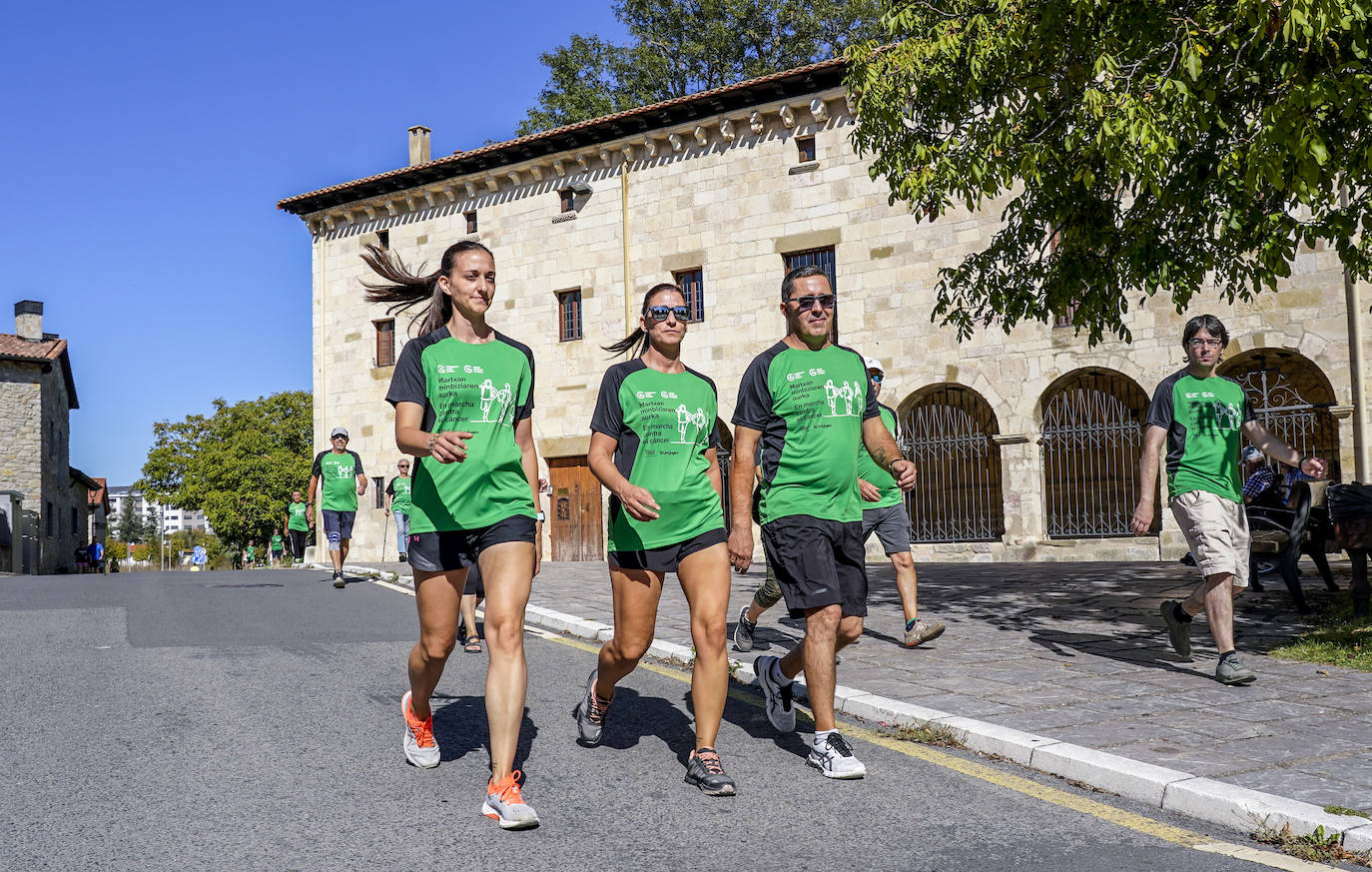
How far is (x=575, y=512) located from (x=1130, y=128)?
19.1 metres

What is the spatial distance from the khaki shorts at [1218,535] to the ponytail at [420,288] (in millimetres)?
4177

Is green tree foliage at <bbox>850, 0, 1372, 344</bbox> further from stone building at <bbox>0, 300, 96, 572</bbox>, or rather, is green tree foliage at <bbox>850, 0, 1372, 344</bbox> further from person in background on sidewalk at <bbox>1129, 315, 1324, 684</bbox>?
stone building at <bbox>0, 300, 96, 572</bbox>

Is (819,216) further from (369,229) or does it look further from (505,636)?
(505,636)

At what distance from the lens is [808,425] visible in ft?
15.4

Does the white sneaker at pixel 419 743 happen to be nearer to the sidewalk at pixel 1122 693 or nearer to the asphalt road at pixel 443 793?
the asphalt road at pixel 443 793

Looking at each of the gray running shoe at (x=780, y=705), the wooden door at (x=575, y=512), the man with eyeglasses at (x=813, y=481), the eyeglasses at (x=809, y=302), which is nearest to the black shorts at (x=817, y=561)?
the man with eyeglasses at (x=813, y=481)

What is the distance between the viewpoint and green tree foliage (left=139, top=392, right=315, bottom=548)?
5712 centimetres

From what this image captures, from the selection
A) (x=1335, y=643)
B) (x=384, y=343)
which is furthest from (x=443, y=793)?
(x=384, y=343)

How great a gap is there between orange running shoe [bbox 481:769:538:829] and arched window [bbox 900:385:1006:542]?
17125 mm

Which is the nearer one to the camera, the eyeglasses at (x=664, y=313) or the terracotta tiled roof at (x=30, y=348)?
the eyeglasses at (x=664, y=313)

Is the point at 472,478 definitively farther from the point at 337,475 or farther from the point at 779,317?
the point at 779,317

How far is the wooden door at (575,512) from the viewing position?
24.9 meters

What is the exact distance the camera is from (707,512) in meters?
4.57

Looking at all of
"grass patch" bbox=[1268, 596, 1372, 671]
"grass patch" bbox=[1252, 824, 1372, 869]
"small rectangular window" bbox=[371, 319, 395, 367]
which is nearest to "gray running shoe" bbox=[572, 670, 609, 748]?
"grass patch" bbox=[1252, 824, 1372, 869]
